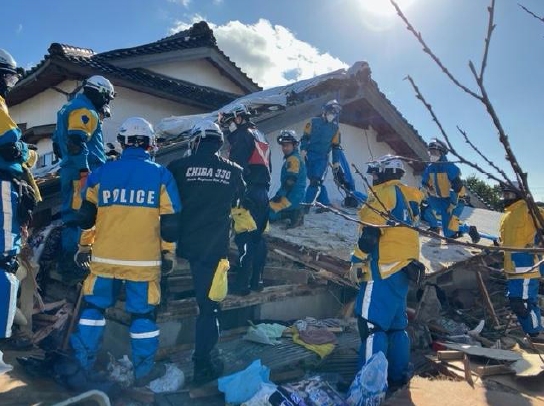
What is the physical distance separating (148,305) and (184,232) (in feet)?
2.35

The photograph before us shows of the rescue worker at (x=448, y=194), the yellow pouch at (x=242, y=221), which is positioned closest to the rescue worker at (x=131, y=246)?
the yellow pouch at (x=242, y=221)

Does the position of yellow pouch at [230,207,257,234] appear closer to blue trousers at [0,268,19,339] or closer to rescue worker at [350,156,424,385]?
rescue worker at [350,156,424,385]

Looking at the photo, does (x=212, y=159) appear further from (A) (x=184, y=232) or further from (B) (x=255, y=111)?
(B) (x=255, y=111)

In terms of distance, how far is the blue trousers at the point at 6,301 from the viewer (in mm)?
3602

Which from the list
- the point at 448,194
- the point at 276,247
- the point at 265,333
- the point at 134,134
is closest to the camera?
the point at 134,134

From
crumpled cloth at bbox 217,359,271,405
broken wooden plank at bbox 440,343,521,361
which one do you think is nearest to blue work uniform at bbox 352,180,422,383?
crumpled cloth at bbox 217,359,271,405

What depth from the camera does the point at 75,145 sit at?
4621mm

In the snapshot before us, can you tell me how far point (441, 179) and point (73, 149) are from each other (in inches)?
254

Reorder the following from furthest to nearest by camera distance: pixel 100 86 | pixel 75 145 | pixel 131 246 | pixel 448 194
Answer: pixel 448 194
pixel 100 86
pixel 75 145
pixel 131 246

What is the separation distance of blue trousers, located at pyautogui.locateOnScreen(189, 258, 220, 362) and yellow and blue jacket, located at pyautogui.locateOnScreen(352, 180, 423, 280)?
147 cm

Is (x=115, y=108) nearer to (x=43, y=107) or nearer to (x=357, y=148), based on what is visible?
(x=43, y=107)

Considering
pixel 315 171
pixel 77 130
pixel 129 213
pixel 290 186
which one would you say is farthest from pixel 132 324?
pixel 315 171

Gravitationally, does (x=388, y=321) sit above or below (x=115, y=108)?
below

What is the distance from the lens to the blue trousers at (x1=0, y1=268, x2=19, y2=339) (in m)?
3.60
